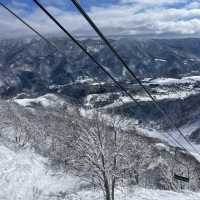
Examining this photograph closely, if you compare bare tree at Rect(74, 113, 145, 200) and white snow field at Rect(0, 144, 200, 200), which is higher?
bare tree at Rect(74, 113, 145, 200)

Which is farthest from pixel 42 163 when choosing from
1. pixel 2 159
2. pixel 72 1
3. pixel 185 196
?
pixel 72 1

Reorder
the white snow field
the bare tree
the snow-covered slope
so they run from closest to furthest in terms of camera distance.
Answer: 1. the bare tree
2. the white snow field
3. the snow-covered slope

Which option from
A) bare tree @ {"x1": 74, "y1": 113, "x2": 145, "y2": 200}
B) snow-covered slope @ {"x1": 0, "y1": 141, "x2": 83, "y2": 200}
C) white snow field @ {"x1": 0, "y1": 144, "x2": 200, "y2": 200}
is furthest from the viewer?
snow-covered slope @ {"x1": 0, "y1": 141, "x2": 83, "y2": 200}

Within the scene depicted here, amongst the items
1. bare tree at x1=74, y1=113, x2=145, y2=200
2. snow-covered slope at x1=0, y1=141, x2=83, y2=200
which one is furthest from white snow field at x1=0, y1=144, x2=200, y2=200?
bare tree at x1=74, y1=113, x2=145, y2=200

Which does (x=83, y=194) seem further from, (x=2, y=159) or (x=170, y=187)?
(x=170, y=187)

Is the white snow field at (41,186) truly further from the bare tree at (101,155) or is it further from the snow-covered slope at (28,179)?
the bare tree at (101,155)

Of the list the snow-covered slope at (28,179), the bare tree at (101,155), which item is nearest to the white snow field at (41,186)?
the snow-covered slope at (28,179)

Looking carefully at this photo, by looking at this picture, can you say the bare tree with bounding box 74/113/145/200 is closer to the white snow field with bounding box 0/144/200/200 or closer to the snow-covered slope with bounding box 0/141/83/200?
the white snow field with bounding box 0/144/200/200

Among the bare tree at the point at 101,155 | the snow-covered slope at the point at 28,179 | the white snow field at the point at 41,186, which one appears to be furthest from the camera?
the snow-covered slope at the point at 28,179
